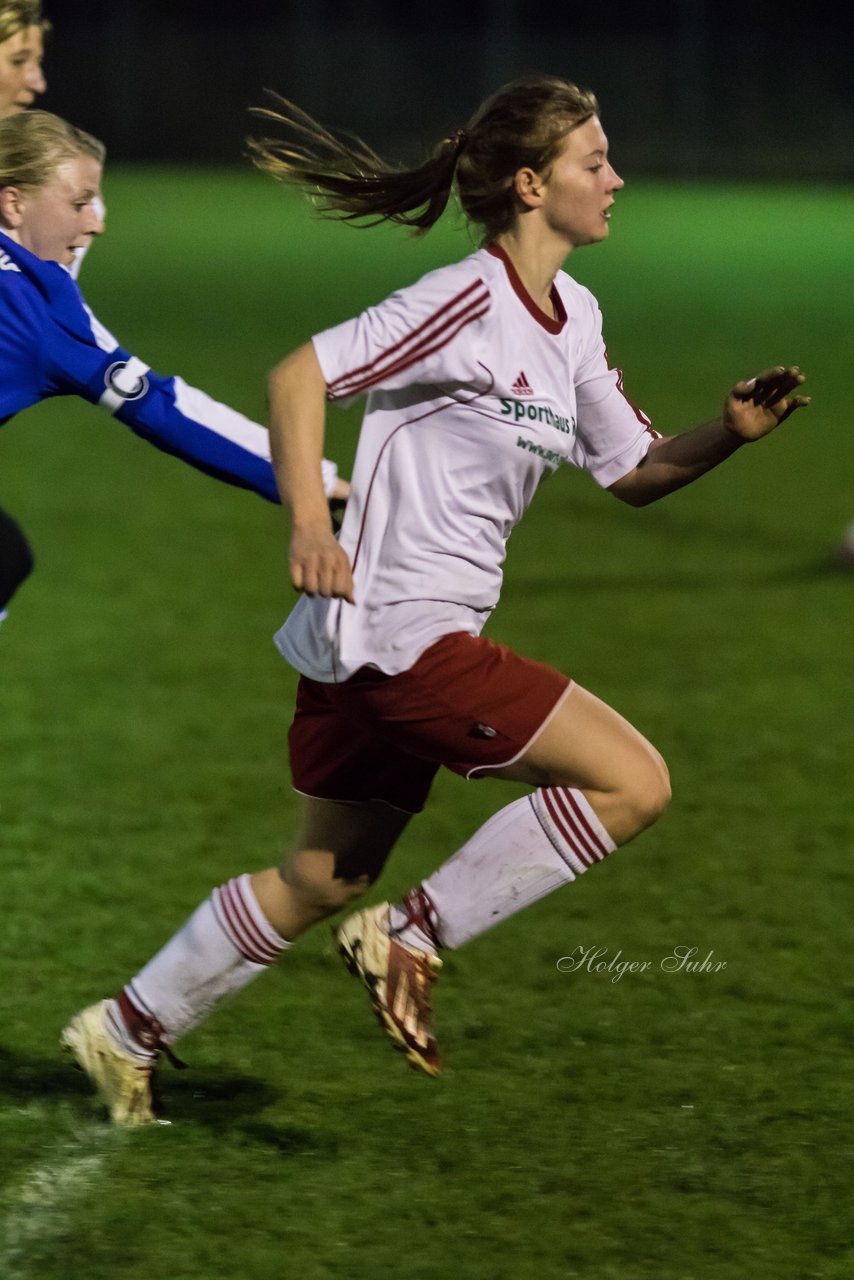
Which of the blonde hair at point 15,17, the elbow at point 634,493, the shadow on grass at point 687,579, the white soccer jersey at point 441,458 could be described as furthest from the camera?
the shadow on grass at point 687,579

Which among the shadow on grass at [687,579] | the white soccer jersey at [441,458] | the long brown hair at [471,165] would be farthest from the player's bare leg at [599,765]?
the shadow on grass at [687,579]

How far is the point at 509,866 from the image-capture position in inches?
150

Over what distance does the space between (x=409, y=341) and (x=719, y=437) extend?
685 mm

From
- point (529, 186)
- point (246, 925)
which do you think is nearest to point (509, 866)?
point (246, 925)

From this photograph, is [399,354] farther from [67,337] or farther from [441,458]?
[67,337]

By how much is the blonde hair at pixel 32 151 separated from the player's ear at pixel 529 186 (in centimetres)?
88

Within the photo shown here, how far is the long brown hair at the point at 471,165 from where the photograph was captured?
150 inches

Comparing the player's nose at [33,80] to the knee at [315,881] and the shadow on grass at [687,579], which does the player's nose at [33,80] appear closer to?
the knee at [315,881]

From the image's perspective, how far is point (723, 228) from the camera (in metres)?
31.3

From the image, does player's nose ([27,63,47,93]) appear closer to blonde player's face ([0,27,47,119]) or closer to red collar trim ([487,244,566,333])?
blonde player's face ([0,27,47,119])

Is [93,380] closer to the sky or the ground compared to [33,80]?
closer to the ground

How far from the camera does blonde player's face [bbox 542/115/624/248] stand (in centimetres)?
381

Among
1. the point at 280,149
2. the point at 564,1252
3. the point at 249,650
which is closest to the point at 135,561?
the point at 249,650

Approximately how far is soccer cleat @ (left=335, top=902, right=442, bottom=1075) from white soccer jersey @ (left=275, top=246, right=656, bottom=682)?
0.49m
